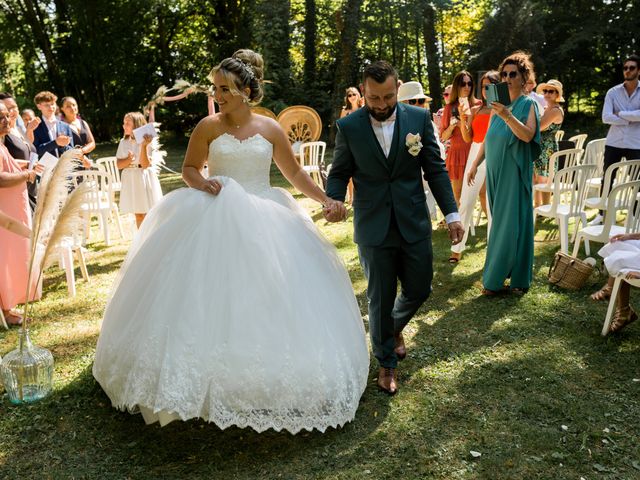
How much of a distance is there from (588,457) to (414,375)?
127 centimetres

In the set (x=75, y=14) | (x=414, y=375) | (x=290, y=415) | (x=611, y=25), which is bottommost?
(x=414, y=375)

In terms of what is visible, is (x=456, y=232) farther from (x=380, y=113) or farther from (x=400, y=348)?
(x=400, y=348)

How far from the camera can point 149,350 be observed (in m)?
3.07

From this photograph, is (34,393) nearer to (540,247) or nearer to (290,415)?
(290,415)

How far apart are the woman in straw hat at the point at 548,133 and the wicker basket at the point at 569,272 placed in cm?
194

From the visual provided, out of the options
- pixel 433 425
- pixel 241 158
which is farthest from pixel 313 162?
pixel 433 425

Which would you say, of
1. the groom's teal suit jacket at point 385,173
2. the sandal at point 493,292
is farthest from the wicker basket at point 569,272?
the groom's teal suit jacket at point 385,173

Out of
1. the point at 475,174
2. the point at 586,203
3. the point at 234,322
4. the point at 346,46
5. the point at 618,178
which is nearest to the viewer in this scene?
the point at 234,322

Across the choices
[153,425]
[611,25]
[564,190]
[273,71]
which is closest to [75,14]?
[273,71]

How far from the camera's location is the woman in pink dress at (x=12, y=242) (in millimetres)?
5145

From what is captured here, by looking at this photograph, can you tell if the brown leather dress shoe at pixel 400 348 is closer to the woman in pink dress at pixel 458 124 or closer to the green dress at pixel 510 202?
the green dress at pixel 510 202

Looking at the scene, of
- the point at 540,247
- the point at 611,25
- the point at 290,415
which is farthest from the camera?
the point at 611,25

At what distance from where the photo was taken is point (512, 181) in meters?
5.32

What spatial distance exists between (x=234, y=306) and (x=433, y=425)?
141 cm
